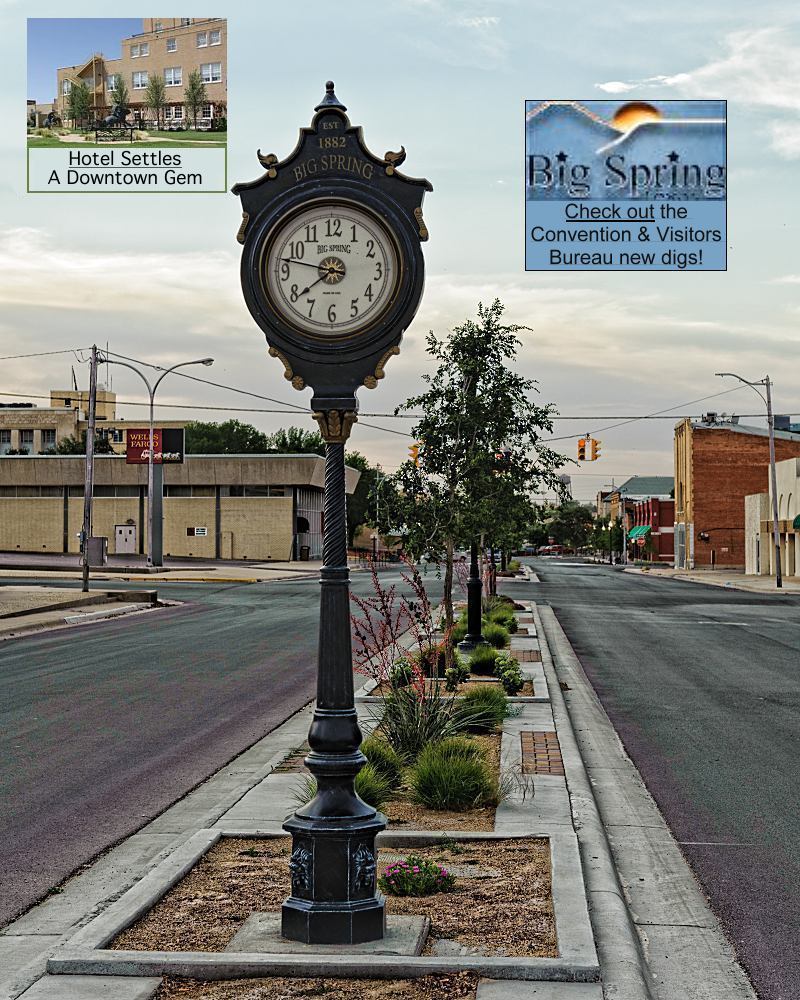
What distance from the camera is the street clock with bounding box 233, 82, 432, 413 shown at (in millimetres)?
6508

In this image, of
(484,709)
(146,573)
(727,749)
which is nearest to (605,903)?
(484,709)

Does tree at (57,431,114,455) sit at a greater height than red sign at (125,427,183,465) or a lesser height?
greater

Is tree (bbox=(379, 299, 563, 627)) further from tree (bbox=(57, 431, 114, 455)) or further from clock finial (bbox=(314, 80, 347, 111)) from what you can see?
tree (bbox=(57, 431, 114, 455))

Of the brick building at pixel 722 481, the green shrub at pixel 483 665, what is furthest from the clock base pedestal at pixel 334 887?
the brick building at pixel 722 481

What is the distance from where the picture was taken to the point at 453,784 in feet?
29.5

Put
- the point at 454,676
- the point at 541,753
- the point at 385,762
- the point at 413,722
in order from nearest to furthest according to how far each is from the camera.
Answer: the point at 385,762 < the point at 413,722 < the point at 541,753 < the point at 454,676

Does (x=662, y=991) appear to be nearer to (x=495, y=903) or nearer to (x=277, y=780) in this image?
(x=495, y=903)

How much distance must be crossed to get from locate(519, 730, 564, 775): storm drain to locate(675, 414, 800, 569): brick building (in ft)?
284

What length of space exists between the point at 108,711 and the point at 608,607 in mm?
25790

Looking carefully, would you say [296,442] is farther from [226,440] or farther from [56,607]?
[56,607]

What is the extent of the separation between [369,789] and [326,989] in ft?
10.7

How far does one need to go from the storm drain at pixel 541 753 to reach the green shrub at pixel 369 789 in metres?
1.71

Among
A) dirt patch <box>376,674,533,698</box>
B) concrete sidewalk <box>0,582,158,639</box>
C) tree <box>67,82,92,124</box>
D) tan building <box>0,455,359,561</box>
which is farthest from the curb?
tan building <box>0,455,359,561</box>

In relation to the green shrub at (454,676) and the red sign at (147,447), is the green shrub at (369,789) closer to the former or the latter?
the green shrub at (454,676)
